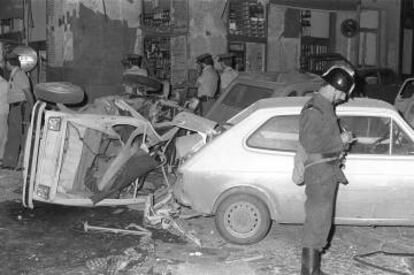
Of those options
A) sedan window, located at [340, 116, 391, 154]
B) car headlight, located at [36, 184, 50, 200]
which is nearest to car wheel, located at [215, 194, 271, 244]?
sedan window, located at [340, 116, 391, 154]

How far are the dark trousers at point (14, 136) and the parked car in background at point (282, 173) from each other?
4439 millimetres

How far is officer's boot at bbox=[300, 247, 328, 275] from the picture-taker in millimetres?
5031

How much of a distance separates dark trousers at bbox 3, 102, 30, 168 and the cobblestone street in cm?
261

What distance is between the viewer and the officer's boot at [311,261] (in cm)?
503

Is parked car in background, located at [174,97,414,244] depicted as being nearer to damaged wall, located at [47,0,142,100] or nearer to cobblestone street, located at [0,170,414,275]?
cobblestone street, located at [0,170,414,275]

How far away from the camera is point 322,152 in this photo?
4934mm

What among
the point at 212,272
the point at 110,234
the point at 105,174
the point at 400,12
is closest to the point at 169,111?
the point at 105,174

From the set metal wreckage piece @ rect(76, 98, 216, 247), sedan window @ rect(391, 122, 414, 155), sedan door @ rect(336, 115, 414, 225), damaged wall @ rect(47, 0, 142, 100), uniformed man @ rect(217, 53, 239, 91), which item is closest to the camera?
sedan door @ rect(336, 115, 414, 225)

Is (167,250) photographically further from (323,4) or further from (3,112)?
(323,4)

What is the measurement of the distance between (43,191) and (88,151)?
Answer: 742 mm

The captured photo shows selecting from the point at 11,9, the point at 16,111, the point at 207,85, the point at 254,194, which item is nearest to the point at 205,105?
the point at 207,85

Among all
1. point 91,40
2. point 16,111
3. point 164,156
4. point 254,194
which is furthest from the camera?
point 91,40

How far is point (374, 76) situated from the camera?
45.1 ft

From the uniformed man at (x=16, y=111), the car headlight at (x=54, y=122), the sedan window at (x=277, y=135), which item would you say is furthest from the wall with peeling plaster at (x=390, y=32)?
the car headlight at (x=54, y=122)
